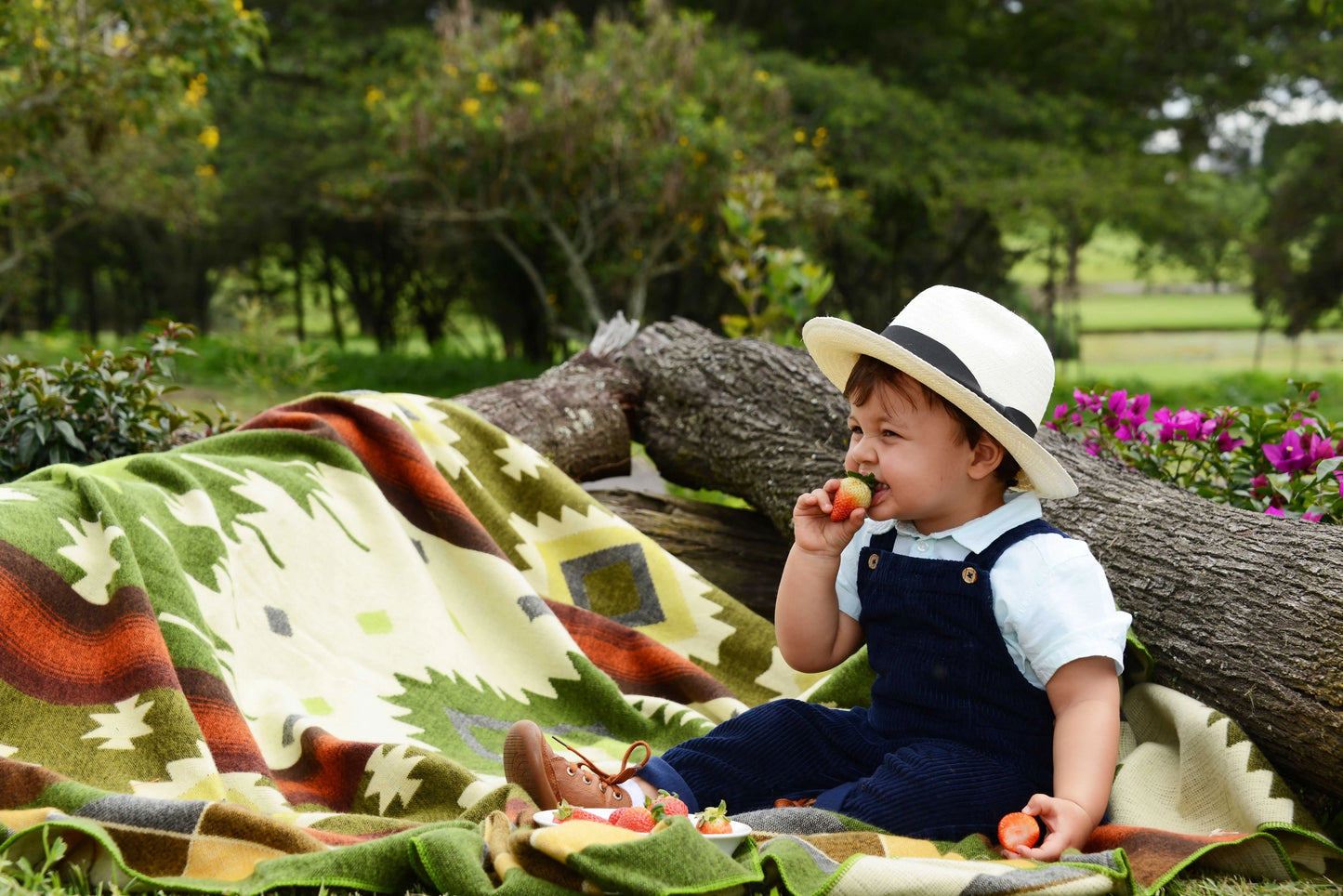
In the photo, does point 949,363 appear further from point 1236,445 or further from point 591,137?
point 591,137

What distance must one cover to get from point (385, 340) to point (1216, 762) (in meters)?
17.2

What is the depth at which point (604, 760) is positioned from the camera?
Result: 2.76m

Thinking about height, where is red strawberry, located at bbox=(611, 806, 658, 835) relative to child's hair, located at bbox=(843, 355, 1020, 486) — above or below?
below

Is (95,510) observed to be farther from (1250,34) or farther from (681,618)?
(1250,34)

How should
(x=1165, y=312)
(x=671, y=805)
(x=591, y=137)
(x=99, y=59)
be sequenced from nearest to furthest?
(x=671, y=805) < (x=99, y=59) < (x=591, y=137) < (x=1165, y=312)

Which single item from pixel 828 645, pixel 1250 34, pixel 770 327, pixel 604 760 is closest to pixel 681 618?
pixel 604 760

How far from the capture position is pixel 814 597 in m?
2.41

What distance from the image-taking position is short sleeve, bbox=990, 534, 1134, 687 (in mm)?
2057

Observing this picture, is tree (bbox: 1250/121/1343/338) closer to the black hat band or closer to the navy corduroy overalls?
the black hat band

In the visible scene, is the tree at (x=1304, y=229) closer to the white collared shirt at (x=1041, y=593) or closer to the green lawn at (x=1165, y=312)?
the green lawn at (x=1165, y=312)

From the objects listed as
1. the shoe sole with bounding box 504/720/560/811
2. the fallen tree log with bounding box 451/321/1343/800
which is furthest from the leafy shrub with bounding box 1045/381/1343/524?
the shoe sole with bounding box 504/720/560/811

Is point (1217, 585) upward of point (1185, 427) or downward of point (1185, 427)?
downward

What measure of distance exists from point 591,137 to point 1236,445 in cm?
738

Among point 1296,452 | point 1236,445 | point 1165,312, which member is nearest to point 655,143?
point 1236,445
